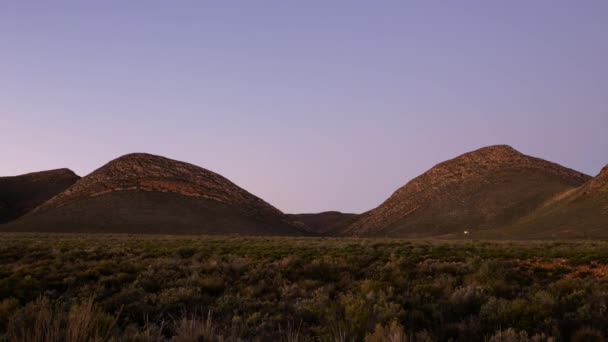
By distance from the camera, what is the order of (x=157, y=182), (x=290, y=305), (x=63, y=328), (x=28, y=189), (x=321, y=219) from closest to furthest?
(x=63, y=328) → (x=290, y=305) → (x=157, y=182) → (x=28, y=189) → (x=321, y=219)

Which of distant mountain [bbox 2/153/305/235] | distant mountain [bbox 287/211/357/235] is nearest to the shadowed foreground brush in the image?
distant mountain [bbox 2/153/305/235]

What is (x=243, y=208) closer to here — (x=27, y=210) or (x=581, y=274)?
(x=27, y=210)

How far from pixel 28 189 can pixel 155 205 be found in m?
51.3

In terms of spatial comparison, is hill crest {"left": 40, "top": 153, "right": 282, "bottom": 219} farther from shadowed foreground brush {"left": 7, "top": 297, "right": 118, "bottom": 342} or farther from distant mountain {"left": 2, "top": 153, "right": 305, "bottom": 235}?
shadowed foreground brush {"left": 7, "top": 297, "right": 118, "bottom": 342}

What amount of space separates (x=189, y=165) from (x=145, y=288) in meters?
109

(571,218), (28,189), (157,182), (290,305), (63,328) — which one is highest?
(28,189)

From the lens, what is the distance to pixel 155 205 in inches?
3861

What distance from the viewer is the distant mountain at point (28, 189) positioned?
117 m

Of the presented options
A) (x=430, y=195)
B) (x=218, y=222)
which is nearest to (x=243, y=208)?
(x=218, y=222)

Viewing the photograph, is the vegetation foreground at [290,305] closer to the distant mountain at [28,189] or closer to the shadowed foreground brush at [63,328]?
the shadowed foreground brush at [63,328]

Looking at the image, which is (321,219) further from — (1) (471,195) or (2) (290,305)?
(2) (290,305)

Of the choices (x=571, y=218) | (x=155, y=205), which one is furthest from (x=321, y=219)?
(x=571, y=218)

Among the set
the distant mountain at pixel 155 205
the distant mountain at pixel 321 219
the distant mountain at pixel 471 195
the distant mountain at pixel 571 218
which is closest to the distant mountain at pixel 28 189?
the distant mountain at pixel 155 205

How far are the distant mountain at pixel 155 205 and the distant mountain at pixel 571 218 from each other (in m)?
45.0
